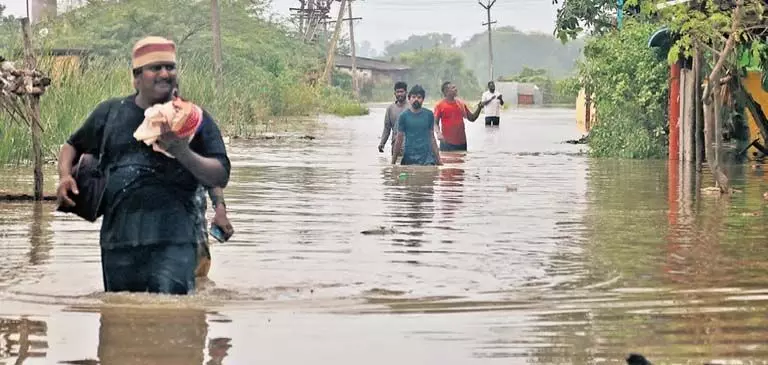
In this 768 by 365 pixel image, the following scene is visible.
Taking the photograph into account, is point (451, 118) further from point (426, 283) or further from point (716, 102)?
point (426, 283)

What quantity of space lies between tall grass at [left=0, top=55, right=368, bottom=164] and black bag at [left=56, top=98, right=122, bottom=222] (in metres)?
11.7

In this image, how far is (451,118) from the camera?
2567cm

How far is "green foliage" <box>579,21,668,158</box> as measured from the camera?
26.7 m

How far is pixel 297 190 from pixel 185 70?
23829 mm

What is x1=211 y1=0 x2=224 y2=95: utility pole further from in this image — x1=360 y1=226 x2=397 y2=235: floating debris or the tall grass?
x1=360 y1=226 x2=397 y2=235: floating debris

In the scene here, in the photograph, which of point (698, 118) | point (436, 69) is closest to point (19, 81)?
point (698, 118)

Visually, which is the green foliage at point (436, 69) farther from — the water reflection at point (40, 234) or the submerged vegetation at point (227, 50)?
the water reflection at point (40, 234)

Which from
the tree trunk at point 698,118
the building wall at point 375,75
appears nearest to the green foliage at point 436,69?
the building wall at point 375,75

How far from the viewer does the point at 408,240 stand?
12.9 m

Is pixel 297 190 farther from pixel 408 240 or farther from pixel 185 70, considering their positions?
pixel 185 70

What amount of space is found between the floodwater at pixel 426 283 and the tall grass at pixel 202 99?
125 inches

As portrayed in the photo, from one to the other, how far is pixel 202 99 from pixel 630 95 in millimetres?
14061

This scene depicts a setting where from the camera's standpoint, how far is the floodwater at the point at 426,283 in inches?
281

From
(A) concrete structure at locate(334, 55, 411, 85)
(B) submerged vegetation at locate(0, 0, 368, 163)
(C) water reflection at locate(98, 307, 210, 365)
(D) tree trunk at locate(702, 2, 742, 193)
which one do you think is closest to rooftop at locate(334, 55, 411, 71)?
(A) concrete structure at locate(334, 55, 411, 85)
